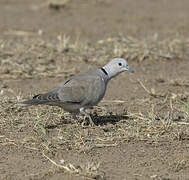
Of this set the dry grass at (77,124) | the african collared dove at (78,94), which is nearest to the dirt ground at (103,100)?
the dry grass at (77,124)

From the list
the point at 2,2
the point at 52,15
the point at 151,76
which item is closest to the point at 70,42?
the point at 151,76

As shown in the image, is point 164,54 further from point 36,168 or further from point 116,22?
point 36,168

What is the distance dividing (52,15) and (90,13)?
0.98 m

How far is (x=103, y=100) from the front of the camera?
22.5 ft

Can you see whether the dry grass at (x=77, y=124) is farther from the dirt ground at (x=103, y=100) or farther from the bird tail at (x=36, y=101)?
the bird tail at (x=36, y=101)

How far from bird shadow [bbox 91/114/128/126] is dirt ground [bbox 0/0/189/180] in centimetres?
1

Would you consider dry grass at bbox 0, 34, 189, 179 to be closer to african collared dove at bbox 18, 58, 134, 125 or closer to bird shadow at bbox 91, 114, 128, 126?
bird shadow at bbox 91, 114, 128, 126

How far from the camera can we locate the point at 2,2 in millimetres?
13742

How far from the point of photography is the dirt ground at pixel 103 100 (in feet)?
15.6

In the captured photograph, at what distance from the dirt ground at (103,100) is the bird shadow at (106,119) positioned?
0.01 meters

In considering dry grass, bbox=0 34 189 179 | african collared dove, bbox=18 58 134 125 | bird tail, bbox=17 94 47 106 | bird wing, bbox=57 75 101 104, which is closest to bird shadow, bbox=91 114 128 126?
dry grass, bbox=0 34 189 179

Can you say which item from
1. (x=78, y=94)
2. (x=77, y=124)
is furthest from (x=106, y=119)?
(x=78, y=94)

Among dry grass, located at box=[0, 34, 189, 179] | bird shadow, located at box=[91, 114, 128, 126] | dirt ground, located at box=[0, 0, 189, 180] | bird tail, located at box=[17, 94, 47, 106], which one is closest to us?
dirt ground, located at box=[0, 0, 189, 180]

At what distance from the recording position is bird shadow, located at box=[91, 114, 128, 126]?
5871 mm
